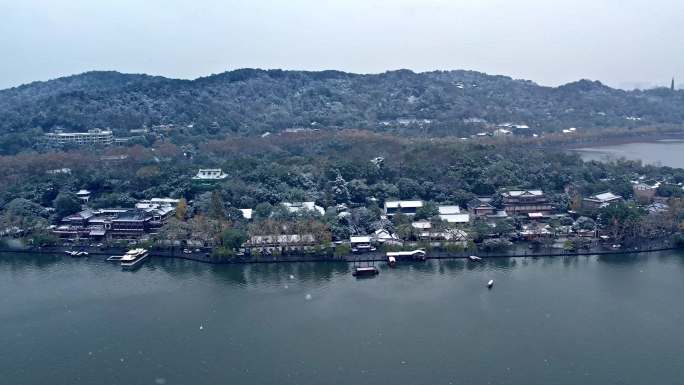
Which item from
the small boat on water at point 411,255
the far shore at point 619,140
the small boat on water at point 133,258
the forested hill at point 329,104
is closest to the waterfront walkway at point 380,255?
the small boat on water at point 411,255

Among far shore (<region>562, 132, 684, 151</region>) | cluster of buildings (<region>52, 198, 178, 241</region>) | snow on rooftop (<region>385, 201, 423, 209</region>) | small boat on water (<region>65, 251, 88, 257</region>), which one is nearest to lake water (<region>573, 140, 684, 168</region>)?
far shore (<region>562, 132, 684, 151</region>)

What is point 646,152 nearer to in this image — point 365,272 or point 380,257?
point 380,257

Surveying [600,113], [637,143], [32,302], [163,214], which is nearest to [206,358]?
[32,302]

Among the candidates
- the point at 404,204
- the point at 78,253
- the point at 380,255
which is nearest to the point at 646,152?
the point at 404,204

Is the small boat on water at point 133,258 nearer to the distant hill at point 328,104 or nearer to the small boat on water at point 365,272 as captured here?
the small boat on water at point 365,272

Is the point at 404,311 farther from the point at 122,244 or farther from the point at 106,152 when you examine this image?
the point at 106,152
